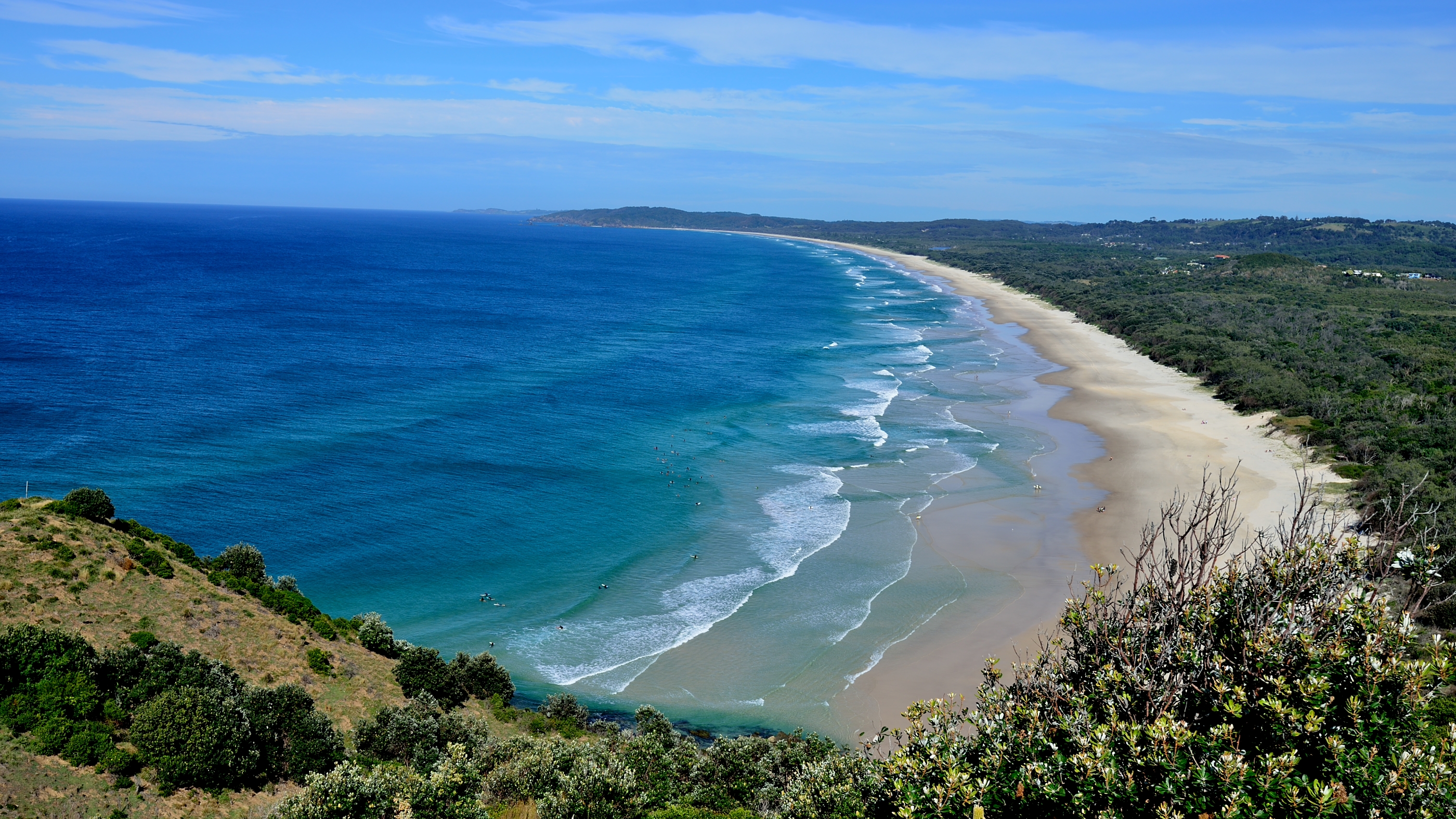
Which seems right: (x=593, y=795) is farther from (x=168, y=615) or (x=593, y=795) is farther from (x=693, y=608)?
(x=693, y=608)

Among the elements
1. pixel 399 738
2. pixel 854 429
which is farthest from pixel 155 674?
pixel 854 429

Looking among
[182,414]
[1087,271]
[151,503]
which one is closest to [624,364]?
[182,414]

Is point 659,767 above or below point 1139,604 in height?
below

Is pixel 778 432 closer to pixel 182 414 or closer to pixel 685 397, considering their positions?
pixel 685 397

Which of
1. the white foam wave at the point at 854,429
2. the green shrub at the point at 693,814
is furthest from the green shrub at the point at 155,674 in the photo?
the white foam wave at the point at 854,429

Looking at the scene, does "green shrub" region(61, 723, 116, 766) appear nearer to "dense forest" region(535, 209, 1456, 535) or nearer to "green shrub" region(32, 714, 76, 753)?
"green shrub" region(32, 714, 76, 753)

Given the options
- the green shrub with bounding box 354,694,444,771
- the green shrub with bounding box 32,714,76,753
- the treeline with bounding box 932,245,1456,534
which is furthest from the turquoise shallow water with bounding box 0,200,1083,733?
the treeline with bounding box 932,245,1456,534

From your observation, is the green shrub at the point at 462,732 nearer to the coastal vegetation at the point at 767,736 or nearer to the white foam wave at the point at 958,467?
the coastal vegetation at the point at 767,736
